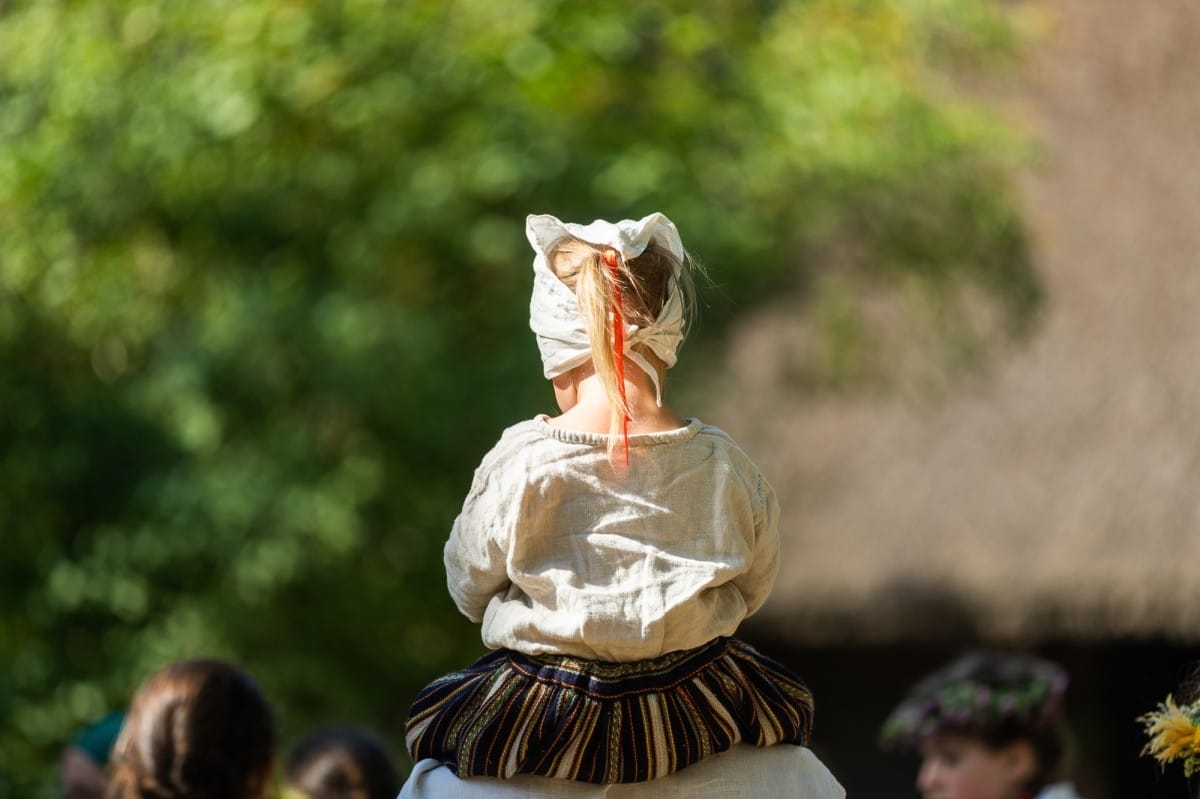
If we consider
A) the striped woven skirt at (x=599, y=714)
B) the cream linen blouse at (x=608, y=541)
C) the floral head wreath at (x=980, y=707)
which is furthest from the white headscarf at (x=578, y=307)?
the floral head wreath at (x=980, y=707)

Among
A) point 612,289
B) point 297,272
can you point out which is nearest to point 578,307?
point 612,289

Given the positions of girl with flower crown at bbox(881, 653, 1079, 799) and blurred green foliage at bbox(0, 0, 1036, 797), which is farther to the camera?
blurred green foliage at bbox(0, 0, 1036, 797)

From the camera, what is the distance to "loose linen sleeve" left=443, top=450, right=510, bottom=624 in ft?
8.18

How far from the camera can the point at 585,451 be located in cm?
248

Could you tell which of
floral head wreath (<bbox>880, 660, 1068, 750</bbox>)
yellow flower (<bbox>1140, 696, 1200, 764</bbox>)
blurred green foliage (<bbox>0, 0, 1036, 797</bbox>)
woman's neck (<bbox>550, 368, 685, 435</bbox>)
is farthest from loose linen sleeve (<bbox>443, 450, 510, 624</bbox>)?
blurred green foliage (<bbox>0, 0, 1036, 797</bbox>)

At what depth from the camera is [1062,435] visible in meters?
11.3

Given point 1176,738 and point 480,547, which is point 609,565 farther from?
point 1176,738

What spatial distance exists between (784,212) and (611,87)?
1.04 meters

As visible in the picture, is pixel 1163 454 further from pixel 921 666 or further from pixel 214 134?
pixel 214 134

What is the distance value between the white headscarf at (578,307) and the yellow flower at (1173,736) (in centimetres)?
96

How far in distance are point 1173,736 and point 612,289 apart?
3.78ft

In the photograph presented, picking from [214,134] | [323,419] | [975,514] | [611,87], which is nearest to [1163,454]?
[975,514]

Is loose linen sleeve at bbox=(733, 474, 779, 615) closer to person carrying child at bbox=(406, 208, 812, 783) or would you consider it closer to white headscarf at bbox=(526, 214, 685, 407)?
person carrying child at bbox=(406, 208, 812, 783)

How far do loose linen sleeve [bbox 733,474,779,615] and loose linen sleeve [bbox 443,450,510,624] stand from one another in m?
0.37
